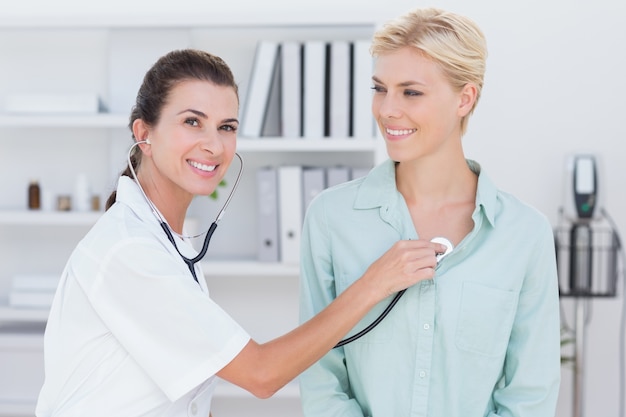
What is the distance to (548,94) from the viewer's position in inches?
143

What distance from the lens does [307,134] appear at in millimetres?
3350

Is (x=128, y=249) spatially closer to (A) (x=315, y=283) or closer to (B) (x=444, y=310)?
(A) (x=315, y=283)

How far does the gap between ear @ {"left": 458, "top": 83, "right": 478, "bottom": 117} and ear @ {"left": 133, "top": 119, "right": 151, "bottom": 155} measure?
57 cm

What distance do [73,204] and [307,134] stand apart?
100cm

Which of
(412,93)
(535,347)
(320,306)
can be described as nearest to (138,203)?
(320,306)

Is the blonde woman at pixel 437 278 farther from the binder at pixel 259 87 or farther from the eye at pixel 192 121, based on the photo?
the binder at pixel 259 87

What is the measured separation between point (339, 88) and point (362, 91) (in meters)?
0.08

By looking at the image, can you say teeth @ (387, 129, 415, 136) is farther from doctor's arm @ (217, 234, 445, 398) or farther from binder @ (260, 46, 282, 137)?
binder @ (260, 46, 282, 137)

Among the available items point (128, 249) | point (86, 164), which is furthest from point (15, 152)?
point (128, 249)

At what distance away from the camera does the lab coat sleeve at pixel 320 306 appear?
1.64 metres

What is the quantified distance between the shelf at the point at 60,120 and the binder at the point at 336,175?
78 cm

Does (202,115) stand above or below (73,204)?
above

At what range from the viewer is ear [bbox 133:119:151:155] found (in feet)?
5.46

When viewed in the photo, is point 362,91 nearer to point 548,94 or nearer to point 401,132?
point 548,94
